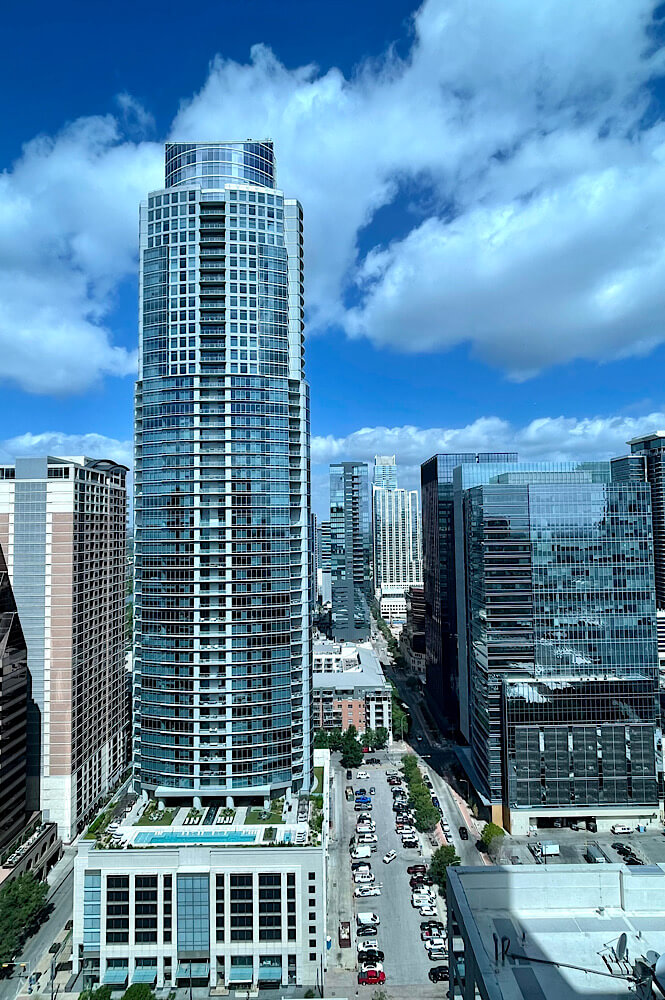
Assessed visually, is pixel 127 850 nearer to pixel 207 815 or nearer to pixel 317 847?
pixel 207 815

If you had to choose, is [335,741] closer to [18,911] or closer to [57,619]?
[57,619]

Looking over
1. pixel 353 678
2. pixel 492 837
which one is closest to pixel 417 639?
pixel 353 678

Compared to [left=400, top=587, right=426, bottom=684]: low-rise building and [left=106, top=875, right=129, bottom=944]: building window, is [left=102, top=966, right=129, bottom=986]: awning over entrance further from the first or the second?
[left=400, top=587, right=426, bottom=684]: low-rise building

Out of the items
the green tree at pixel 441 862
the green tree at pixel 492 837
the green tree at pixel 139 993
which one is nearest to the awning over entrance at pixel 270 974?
the green tree at pixel 139 993

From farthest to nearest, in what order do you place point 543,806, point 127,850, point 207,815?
1. point 543,806
2. point 207,815
3. point 127,850

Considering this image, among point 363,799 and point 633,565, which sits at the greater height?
point 633,565

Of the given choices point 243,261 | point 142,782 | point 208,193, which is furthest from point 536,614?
point 208,193

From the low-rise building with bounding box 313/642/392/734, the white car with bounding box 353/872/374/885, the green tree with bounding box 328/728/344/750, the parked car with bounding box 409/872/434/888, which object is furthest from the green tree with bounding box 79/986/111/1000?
the low-rise building with bounding box 313/642/392/734
